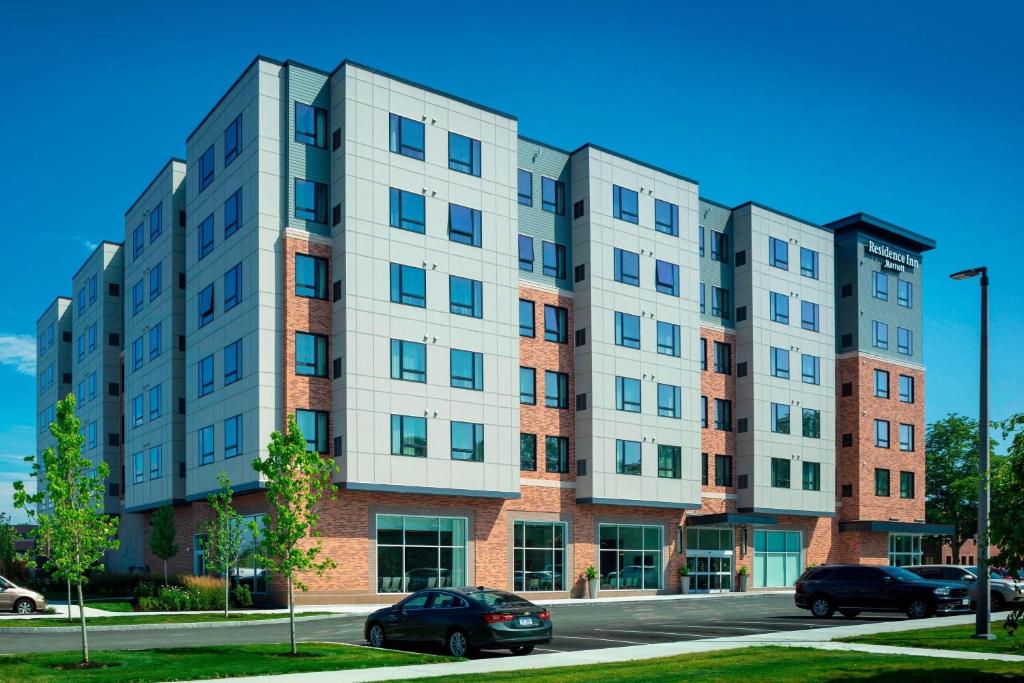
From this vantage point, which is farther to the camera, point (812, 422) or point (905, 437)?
point (905, 437)

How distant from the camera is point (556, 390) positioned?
51.8m

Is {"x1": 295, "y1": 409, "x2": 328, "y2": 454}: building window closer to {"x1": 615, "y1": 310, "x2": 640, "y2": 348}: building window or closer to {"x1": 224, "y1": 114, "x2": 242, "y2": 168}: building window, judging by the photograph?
{"x1": 224, "y1": 114, "x2": 242, "y2": 168}: building window

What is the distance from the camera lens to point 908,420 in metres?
67.7

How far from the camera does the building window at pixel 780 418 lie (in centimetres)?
6022

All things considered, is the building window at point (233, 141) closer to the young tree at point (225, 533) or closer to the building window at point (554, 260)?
the young tree at point (225, 533)

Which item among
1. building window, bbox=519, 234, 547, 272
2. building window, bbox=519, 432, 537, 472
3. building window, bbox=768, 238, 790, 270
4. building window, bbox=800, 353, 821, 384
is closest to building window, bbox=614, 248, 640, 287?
building window, bbox=519, 234, 547, 272

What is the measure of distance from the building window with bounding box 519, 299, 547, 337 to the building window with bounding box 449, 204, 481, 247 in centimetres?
433

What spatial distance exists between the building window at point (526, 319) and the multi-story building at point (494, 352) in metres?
0.13

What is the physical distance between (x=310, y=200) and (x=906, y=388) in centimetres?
4077

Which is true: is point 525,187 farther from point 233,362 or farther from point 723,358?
point 723,358

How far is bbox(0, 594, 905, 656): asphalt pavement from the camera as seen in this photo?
26.2m

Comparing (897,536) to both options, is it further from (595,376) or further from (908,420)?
(595,376)

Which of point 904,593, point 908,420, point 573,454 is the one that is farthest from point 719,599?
point 908,420

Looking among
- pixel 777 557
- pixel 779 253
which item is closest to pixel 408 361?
pixel 779 253
